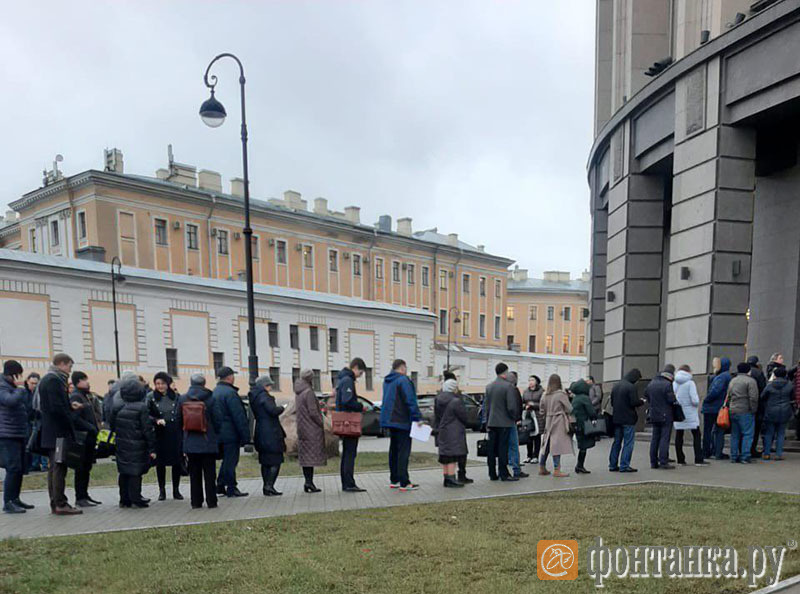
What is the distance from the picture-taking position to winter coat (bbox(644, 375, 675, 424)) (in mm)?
11031

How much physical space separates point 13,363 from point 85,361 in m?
23.4

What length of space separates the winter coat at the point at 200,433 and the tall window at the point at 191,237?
44.6m

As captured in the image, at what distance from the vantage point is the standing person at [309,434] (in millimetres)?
9617

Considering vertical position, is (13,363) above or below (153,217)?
below

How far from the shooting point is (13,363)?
847 centimetres

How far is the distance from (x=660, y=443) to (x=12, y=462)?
10.1 meters

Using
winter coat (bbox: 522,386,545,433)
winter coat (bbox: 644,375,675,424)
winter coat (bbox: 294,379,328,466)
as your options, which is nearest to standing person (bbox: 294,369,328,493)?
winter coat (bbox: 294,379,328,466)

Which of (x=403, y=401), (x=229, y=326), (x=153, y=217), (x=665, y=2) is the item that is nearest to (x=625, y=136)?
(x=665, y=2)

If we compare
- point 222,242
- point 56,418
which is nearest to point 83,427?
point 56,418

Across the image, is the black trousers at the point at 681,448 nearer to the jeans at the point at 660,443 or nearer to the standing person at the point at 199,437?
the jeans at the point at 660,443

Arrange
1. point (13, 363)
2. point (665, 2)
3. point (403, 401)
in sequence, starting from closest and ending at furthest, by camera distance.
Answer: point (13, 363) < point (403, 401) < point (665, 2)

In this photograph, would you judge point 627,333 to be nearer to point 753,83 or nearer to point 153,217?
point 753,83

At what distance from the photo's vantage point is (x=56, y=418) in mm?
8109

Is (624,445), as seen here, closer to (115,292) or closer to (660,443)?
(660,443)
